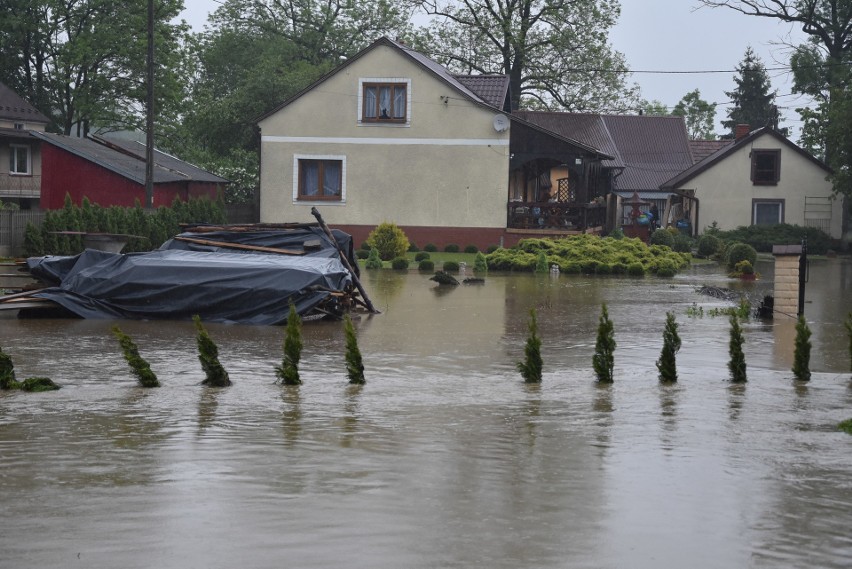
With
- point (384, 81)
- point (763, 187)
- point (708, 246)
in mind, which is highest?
point (384, 81)

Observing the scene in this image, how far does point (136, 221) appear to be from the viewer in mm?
33250

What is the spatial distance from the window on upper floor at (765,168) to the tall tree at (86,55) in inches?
1150

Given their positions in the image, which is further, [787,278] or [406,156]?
[406,156]

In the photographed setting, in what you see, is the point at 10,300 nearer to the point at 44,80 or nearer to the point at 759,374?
the point at 759,374

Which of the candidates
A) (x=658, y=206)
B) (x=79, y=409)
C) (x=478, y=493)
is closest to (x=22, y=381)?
(x=79, y=409)

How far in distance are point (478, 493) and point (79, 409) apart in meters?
4.97

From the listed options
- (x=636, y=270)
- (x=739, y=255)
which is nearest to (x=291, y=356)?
(x=636, y=270)

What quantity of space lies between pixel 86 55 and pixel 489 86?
23.2 metres

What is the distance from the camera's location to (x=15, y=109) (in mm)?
53781

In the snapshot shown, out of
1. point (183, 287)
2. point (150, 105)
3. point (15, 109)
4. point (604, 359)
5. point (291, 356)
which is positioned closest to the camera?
point (291, 356)

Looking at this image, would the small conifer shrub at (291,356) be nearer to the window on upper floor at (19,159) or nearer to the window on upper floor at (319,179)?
the window on upper floor at (319,179)

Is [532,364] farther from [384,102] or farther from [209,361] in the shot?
[384,102]

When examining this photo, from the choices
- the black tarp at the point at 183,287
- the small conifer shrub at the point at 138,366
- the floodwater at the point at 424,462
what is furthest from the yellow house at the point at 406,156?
the small conifer shrub at the point at 138,366

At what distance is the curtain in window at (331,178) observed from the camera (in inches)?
1693
